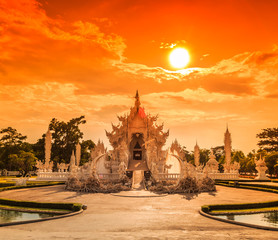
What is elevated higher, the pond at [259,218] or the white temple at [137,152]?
the white temple at [137,152]

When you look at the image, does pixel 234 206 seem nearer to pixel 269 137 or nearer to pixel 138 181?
pixel 138 181

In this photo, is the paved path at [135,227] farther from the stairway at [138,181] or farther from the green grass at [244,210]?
the stairway at [138,181]

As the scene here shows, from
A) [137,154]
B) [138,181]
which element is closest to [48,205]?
[138,181]

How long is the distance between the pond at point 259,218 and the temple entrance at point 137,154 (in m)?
21.3

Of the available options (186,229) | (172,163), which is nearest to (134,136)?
(172,163)

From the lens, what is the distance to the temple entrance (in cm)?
3562

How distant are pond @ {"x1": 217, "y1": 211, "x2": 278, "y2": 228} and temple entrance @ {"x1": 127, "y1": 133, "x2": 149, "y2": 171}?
21.3m

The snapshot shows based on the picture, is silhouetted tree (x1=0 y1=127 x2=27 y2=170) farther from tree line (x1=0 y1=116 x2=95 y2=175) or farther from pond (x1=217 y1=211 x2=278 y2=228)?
pond (x1=217 y1=211 x2=278 y2=228)

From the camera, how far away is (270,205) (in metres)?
15.2

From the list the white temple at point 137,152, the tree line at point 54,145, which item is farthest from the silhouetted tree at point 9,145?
the white temple at point 137,152

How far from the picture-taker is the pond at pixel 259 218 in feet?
38.1

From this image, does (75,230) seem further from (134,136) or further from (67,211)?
(134,136)

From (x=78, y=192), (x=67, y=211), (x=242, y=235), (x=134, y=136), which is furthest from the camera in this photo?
(x=134, y=136)

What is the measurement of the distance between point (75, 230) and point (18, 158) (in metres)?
36.3
